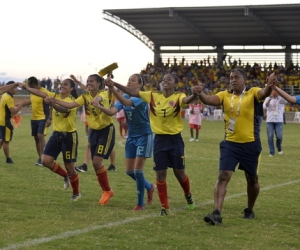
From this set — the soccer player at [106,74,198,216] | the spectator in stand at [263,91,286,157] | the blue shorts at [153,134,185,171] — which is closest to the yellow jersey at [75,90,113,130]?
the soccer player at [106,74,198,216]

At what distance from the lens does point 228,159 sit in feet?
28.5

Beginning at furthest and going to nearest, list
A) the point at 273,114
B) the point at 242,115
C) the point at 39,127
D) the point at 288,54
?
the point at 288,54 → the point at 273,114 → the point at 39,127 → the point at 242,115

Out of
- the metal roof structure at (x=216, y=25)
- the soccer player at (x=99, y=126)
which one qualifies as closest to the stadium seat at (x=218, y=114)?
the metal roof structure at (x=216, y=25)

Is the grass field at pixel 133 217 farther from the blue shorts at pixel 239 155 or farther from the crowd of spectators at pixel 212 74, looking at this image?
the crowd of spectators at pixel 212 74

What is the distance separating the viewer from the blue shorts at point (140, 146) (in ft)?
32.2

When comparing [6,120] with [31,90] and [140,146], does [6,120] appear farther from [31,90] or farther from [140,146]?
[140,146]

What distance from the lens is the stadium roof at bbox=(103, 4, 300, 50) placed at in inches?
1714

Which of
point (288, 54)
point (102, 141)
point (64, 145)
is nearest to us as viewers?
point (102, 141)

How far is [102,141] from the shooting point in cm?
1021

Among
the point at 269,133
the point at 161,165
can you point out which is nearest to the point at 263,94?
the point at 161,165

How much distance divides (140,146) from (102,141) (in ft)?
2.26

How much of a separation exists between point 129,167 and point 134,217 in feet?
4.81

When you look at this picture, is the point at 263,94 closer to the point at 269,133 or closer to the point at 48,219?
the point at 48,219

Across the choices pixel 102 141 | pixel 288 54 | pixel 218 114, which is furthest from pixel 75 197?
pixel 288 54
